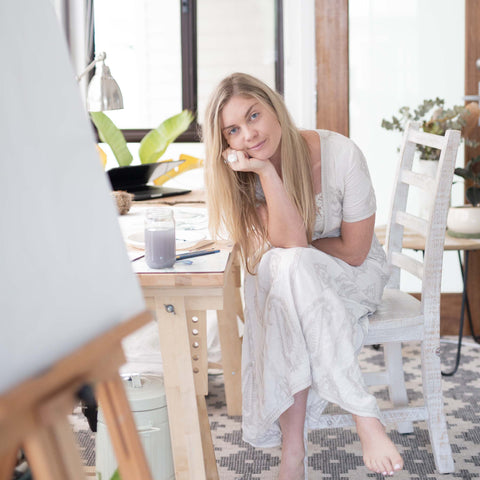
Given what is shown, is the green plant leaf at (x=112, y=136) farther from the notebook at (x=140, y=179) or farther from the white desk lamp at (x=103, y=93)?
the white desk lamp at (x=103, y=93)

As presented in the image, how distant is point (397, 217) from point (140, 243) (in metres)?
0.84

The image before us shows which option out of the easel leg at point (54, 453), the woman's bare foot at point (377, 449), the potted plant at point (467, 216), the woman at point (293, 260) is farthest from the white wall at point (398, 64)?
the easel leg at point (54, 453)

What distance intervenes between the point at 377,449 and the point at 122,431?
0.89m

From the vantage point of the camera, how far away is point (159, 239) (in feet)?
4.66

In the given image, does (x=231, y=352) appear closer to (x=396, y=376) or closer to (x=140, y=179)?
(x=396, y=376)

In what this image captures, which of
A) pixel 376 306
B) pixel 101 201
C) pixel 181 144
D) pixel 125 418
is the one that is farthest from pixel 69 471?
pixel 181 144

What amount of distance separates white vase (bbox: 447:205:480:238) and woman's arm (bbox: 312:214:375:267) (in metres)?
0.85

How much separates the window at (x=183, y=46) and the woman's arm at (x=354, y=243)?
193 cm

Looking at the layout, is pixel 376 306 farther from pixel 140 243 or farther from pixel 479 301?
pixel 479 301

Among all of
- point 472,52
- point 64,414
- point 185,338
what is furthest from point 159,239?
point 472,52

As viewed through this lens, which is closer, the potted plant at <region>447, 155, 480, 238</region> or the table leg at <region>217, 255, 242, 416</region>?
the table leg at <region>217, 255, 242, 416</region>

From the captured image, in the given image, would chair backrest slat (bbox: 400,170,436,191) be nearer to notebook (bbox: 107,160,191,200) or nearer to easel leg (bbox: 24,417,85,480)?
notebook (bbox: 107,160,191,200)

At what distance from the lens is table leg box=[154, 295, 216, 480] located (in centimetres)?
146

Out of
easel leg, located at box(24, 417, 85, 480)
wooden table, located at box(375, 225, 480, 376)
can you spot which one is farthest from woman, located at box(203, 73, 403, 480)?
easel leg, located at box(24, 417, 85, 480)
